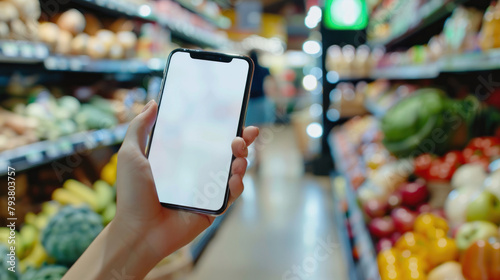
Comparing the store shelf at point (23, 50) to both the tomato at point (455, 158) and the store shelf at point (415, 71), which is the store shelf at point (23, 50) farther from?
the tomato at point (455, 158)

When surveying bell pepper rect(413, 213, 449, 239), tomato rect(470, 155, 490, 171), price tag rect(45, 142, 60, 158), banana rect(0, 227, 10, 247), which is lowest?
bell pepper rect(413, 213, 449, 239)

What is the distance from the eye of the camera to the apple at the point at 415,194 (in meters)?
2.08

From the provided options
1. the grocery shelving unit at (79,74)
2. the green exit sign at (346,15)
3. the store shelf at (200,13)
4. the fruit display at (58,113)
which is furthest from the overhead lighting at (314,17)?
the fruit display at (58,113)

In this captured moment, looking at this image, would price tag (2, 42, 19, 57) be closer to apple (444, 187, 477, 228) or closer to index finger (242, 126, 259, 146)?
index finger (242, 126, 259, 146)

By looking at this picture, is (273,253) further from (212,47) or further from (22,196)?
(212,47)

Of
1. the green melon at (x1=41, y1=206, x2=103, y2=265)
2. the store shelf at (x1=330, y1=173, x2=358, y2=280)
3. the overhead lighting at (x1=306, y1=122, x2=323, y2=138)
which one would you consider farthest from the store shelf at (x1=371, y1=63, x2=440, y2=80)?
the green melon at (x1=41, y1=206, x2=103, y2=265)

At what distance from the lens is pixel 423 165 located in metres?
2.26

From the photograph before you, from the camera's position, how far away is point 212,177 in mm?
968

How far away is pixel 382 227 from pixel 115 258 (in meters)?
1.60

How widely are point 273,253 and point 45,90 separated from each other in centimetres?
176

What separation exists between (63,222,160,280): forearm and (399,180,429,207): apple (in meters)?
1.60

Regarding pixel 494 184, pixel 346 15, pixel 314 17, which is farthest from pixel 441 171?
pixel 314 17

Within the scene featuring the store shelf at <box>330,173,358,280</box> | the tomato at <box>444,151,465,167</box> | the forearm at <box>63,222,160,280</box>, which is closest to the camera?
the forearm at <box>63,222,160,280</box>

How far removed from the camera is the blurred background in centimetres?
157
